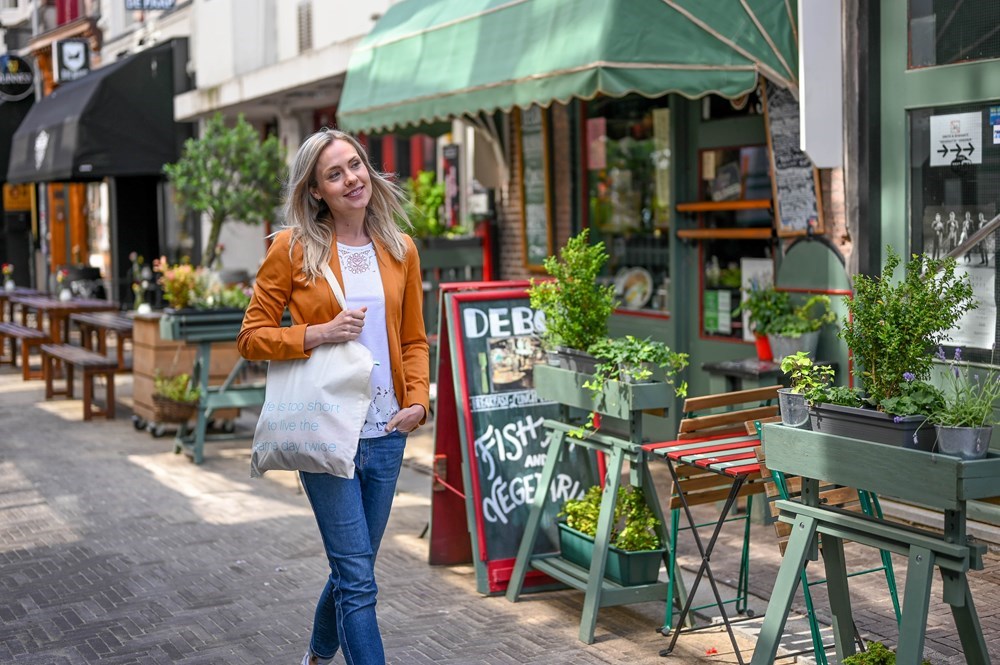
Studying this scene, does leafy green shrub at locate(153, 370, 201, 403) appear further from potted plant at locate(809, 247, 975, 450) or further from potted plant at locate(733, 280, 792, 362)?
potted plant at locate(809, 247, 975, 450)

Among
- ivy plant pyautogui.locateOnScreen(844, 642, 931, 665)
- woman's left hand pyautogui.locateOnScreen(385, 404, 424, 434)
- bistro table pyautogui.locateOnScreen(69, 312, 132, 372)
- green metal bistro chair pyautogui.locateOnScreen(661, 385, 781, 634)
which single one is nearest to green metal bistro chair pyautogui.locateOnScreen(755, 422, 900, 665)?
ivy plant pyautogui.locateOnScreen(844, 642, 931, 665)

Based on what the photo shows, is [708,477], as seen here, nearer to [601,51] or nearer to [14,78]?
[601,51]

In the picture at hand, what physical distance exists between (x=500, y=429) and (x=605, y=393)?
0.98m

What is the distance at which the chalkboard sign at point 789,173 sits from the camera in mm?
7848

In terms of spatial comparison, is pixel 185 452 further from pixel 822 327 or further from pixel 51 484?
pixel 822 327

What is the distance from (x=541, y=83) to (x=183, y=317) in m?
3.68

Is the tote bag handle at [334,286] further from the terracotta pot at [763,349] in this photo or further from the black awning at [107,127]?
the black awning at [107,127]

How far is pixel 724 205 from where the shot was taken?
8852mm

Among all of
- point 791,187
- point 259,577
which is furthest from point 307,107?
point 259,577

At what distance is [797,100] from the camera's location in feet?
26.0

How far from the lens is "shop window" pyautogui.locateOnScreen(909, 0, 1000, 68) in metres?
6.63

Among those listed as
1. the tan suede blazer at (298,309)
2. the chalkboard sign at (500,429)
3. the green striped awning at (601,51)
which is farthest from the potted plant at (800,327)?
the tan suede blazer at (298,309)

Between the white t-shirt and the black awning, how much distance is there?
531 inches

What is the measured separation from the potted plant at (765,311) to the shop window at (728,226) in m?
0.60
